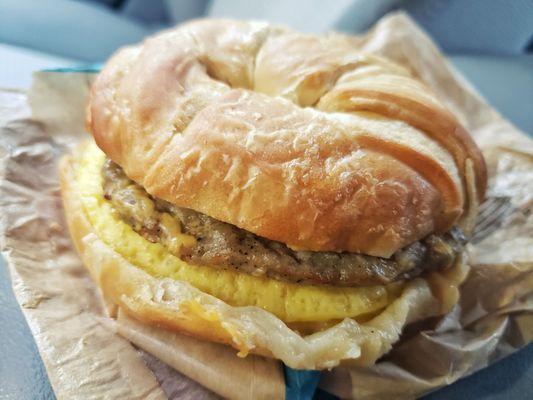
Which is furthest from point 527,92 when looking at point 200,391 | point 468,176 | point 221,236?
point 200,391

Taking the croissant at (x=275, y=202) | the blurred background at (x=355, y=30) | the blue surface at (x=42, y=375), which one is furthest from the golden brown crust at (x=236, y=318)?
the blurred background at (x=355, y=30)

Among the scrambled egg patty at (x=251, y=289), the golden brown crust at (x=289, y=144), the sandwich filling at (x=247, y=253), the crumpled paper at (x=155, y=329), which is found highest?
the golden brown crust at (x=289, y=144)

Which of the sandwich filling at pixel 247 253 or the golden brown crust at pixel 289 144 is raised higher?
the golden brown crust at pixel 289 144

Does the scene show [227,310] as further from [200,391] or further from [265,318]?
[200,391]

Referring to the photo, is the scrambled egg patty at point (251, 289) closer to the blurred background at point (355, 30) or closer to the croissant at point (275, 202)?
the croissant at point (275, 202)

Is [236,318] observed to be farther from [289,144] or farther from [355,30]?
[355,30]
